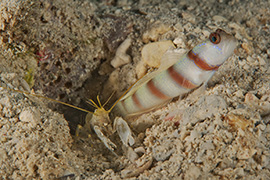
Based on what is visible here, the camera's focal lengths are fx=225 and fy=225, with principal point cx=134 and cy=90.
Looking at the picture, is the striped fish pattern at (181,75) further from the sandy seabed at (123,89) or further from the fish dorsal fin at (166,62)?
the sandy seabed at (123,89)

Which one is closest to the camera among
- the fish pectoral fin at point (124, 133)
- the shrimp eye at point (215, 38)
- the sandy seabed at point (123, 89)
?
the sandy seabed at point (123, 89)

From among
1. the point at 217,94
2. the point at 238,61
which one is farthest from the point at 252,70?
the point at 217,94

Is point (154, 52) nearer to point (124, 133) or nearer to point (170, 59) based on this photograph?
point (170, 59)

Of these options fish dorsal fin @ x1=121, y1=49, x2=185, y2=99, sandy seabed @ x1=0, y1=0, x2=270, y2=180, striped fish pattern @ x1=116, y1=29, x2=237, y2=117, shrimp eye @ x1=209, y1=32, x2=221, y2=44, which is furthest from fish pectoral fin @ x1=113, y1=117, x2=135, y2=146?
shrimp eye @ x1=209, y1=32, x2=221, y2=44

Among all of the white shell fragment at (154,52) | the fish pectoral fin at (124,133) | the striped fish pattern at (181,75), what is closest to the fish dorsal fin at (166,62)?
the striped fish pattern at (181,75)

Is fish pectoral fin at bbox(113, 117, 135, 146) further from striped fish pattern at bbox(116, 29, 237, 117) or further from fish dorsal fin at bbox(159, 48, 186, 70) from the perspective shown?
fish dorsal fin at bbox(159, 48, 186, 70)

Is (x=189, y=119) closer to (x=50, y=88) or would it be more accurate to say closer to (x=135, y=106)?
(x=135, y=106)
